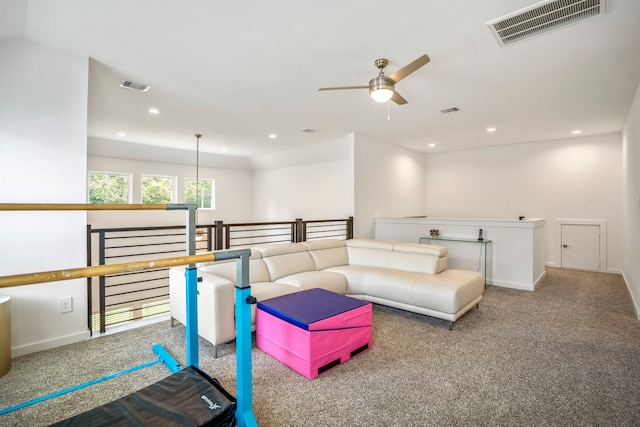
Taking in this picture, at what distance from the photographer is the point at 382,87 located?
110 inches

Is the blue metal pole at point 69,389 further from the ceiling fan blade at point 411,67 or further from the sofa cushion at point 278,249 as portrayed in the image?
the ceiling fan blade at point 411,67

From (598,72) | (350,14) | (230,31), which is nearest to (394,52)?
(350,14)

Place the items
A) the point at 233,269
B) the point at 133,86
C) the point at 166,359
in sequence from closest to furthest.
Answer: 1. the point at 166,359
2. the point at 233,269
3. the point at 133,86

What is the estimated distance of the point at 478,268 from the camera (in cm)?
529

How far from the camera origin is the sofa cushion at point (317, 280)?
3643 millimetres

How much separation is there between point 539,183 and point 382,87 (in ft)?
18.6

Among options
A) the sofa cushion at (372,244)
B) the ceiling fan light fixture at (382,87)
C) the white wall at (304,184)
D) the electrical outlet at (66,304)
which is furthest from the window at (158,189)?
the ceiling fan light fixture at (382,87)

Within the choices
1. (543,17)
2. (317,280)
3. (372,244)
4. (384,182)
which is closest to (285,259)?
(317,280)

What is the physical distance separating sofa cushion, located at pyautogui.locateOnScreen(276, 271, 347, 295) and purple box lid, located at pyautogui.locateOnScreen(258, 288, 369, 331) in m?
0.50

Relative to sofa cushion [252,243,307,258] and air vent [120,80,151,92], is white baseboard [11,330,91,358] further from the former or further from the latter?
air vent [120,80,151,92]

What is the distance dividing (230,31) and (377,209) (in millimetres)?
4519

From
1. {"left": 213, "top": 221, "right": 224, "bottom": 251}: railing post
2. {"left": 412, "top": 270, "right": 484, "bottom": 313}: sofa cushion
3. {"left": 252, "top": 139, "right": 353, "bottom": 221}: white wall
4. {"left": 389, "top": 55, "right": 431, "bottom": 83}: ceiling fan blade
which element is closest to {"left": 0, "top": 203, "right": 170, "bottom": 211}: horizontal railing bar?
{"left": 213, "top": 221, "right": 224, "bottom": 251}: railing post

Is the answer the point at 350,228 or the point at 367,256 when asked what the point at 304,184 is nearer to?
the point at 350,228

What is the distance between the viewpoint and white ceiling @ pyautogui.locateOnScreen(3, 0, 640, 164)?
7.60 ft
